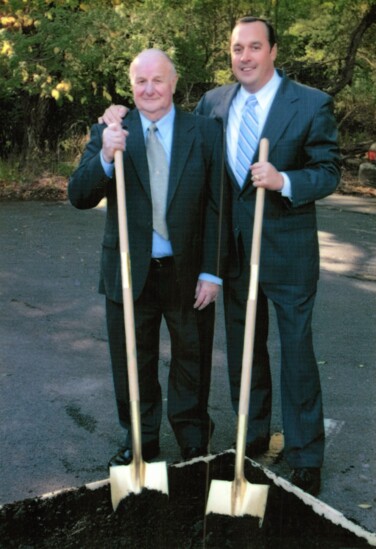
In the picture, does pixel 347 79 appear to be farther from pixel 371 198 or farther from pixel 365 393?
pixel 365 393

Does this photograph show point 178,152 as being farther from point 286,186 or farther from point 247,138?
point 286,186

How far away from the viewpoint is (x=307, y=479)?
380cm

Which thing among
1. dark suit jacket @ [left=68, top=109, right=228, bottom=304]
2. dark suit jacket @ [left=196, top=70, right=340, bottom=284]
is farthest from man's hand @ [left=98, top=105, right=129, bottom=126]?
dark suit jacket @ [left=196, top=70, right=340, bottom=284]

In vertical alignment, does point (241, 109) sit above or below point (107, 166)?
above

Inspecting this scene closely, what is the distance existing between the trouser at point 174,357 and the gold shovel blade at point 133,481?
682 millimetres

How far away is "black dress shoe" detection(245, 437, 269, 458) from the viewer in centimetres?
411

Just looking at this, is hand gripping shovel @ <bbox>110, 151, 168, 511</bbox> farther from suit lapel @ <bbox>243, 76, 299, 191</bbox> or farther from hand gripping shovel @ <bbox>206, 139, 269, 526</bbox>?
suit lapel @ <bbox>243, 76, 299, 191</bbox>

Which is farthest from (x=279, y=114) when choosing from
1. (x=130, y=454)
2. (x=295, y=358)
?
(x=130, y=454)

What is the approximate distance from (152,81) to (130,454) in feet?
5.59

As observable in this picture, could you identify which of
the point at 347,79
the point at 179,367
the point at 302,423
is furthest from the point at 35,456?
the point at 347,79

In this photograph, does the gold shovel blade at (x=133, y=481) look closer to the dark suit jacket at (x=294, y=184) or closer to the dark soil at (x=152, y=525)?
the dark soil at (x=152, y=525)

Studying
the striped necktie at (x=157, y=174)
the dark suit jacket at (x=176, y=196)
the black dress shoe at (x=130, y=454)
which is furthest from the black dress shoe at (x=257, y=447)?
the striped necktie at (x=157, y=174)

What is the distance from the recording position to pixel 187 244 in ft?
12.3

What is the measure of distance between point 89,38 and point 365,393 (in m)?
9.66
